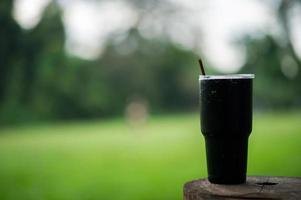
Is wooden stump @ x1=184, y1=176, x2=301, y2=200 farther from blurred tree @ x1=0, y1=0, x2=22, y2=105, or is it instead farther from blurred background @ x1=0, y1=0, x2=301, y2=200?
blurred tree @ x1=0, y1=0, x2=22, y2=105

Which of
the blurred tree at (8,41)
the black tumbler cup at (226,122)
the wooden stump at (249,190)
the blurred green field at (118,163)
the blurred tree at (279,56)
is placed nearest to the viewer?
the wooden stump at (249,190)

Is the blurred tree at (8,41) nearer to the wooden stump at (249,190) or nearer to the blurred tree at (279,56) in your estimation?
the blurred tree at (279,56)

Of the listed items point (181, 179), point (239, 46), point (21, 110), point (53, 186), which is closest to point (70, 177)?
point (53, 186)

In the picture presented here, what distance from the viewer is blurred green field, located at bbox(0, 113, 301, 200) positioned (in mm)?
8164

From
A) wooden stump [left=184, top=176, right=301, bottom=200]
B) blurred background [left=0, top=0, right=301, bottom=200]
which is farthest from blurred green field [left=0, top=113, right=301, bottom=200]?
wooden stump [left=184, top=176, right=301, bottom=200]

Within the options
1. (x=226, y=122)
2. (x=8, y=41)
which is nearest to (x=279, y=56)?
(x=8, y=41)

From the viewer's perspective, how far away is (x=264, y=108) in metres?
27.5

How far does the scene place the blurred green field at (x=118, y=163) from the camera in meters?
8.16

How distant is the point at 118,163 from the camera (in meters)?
11.0

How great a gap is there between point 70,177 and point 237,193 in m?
7.68

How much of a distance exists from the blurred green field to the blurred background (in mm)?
30

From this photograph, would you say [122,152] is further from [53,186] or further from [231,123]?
[231,123]

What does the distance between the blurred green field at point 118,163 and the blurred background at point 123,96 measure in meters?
0.03

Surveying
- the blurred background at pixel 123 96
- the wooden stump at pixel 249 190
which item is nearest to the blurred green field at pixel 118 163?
the blurred background at pixel 123 96
